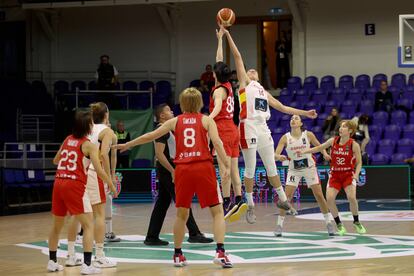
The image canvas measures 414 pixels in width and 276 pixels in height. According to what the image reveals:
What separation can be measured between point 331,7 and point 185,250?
19.0 meters

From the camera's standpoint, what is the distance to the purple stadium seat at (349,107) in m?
25.8

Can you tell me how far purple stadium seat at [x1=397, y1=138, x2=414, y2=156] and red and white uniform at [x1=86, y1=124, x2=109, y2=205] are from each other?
14.7m

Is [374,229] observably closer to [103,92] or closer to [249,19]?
[103,92]

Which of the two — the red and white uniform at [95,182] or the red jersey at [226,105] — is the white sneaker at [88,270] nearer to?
the red and white uniform at [95,182]

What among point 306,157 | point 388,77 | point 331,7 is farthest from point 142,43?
point 306,157

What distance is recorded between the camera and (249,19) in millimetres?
31047

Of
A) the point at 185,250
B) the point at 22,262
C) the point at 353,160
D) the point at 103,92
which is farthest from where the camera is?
the point at 103,92

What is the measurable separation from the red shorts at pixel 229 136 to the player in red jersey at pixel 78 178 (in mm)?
2101

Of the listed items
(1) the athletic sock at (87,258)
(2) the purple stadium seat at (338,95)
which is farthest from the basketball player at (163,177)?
(2) the purple stadium seat at (338,95)

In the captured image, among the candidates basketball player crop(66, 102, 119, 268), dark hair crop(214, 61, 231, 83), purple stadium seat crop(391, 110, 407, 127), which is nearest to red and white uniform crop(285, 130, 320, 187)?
dark hair crop(214, 61, 231, 83)

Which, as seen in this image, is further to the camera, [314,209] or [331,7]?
[331,7]

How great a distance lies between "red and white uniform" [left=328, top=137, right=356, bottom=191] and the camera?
46.2 feet

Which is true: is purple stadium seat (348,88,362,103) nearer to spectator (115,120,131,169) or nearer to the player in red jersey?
spectator (115,120,131,169)

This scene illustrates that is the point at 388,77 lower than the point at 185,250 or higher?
higher
